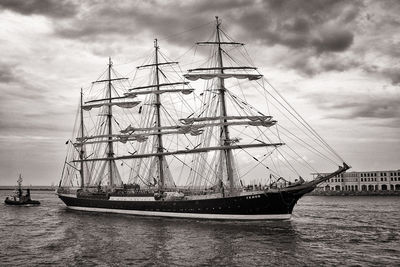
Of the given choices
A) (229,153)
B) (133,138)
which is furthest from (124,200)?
(229,153)

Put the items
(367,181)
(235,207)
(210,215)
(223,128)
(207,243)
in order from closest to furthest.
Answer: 1. (207,243)
2. (235,207)
3. (210,215)
4. (223,128)
5. (367,181)

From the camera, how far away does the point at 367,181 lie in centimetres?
13300

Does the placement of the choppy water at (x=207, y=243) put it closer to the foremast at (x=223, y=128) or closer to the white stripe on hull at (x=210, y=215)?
the white stripe on hull at (x=210, y=215)

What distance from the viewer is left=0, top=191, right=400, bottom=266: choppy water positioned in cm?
2452

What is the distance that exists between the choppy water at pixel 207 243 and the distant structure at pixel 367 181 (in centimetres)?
9605

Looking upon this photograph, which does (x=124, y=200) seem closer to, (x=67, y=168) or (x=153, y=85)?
(x=153, y=85)

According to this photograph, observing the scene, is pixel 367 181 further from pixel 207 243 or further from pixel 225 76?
pixel 207 243

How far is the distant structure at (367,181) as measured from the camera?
128375mm

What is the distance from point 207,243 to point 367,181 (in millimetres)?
119549

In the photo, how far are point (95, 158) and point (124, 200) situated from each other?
1809 cm

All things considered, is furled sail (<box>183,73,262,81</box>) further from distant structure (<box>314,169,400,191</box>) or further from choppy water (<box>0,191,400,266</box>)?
distant structure (<box>314,169,400,191</box>)

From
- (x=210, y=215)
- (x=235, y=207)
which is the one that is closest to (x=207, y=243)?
(x=235, y=207)

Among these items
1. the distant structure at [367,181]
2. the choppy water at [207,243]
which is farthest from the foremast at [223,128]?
the distant structure at [367,181]

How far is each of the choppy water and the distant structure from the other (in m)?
96.1
